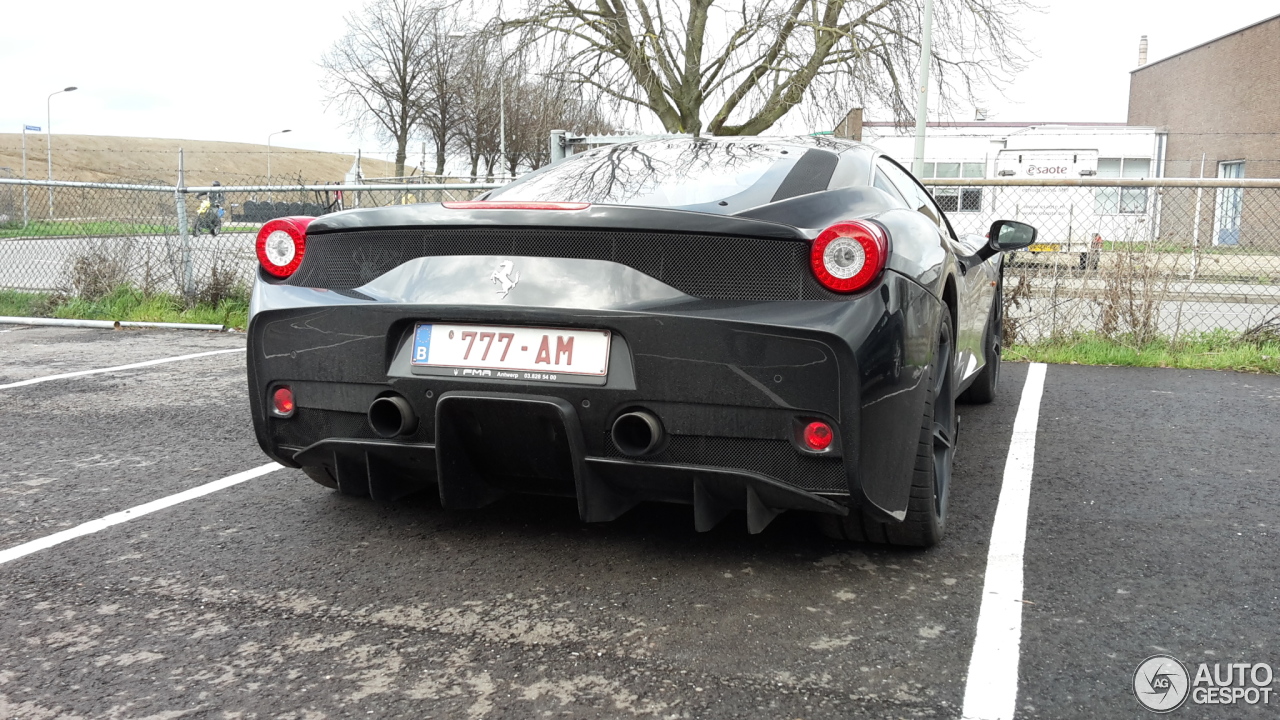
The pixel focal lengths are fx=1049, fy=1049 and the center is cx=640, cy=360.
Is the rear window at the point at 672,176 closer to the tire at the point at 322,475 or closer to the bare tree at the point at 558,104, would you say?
the tire at the point at 322,475

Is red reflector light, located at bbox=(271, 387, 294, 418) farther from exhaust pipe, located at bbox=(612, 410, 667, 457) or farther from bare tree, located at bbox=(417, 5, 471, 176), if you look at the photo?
bare tree, located at bbox=(417, 5, 471, 176)

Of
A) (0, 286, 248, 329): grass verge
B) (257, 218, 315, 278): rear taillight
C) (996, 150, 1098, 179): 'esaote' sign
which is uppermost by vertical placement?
(996, 150, 1098, 179): 'esaote' sign

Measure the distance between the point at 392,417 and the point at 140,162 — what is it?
398ft

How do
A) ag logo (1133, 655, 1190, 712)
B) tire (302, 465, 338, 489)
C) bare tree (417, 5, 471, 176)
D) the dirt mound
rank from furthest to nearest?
the dirt mound < bare tree (417, 5, 471, 176) < tire (302, 465, 338, 489) < ag logo (1133, 655, 1190, 712)

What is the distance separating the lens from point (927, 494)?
2.97 m

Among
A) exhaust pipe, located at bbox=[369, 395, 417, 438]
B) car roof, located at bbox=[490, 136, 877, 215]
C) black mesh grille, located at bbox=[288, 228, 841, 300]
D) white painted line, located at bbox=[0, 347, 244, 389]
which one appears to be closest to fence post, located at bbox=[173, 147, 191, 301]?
white painted line, located at bbox=[0, 347, 244, 389]

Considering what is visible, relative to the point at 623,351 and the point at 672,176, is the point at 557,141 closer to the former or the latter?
the point at 672,176

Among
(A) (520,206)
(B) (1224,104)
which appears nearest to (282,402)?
(A) (520,206)

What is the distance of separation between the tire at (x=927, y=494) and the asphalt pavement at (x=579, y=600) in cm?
7

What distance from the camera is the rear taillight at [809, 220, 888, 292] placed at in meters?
2.59

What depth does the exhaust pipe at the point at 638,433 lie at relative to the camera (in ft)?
8.77

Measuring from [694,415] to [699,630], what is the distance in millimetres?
527

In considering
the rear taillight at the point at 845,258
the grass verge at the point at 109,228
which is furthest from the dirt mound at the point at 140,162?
the rear taillight at the point at 845,258

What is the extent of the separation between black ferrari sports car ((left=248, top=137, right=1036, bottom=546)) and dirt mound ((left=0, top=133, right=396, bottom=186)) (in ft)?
233
